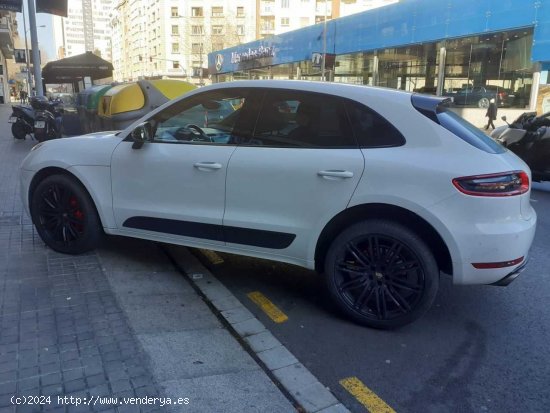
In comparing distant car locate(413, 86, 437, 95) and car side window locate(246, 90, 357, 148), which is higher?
distant car locate(413, 86, 437, 95)

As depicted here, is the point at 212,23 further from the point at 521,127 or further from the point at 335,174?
the point at 335,174

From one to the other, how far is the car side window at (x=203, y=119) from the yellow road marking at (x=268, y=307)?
129cm

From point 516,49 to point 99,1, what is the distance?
210m

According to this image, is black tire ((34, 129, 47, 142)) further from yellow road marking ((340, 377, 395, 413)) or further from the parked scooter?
yellow road marking ((340, 377, 395, 413))

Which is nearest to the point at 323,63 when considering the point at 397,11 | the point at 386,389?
the point at 397,11

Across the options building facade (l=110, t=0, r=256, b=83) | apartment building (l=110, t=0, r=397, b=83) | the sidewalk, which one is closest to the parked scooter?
the sidewalk

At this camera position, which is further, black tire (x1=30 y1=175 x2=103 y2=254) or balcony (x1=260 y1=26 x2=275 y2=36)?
balcony (x1=260 y1=26 x2=275 y2=36)

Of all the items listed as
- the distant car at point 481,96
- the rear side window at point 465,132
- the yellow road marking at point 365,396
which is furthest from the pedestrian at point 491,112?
the yellow road marking at point 365,396

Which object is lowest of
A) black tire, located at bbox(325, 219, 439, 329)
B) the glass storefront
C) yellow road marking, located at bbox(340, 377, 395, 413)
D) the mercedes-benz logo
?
yellow road marking, located at bbox(340, 377, 395, 413)

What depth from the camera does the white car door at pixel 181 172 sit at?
3891 mm

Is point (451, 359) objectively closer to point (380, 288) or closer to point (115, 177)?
point (380, 288)

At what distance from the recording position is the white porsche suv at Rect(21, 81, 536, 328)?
321 cm

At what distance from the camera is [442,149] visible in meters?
3.28

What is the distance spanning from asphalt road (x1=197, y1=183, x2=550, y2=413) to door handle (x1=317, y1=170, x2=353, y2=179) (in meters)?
1.09
